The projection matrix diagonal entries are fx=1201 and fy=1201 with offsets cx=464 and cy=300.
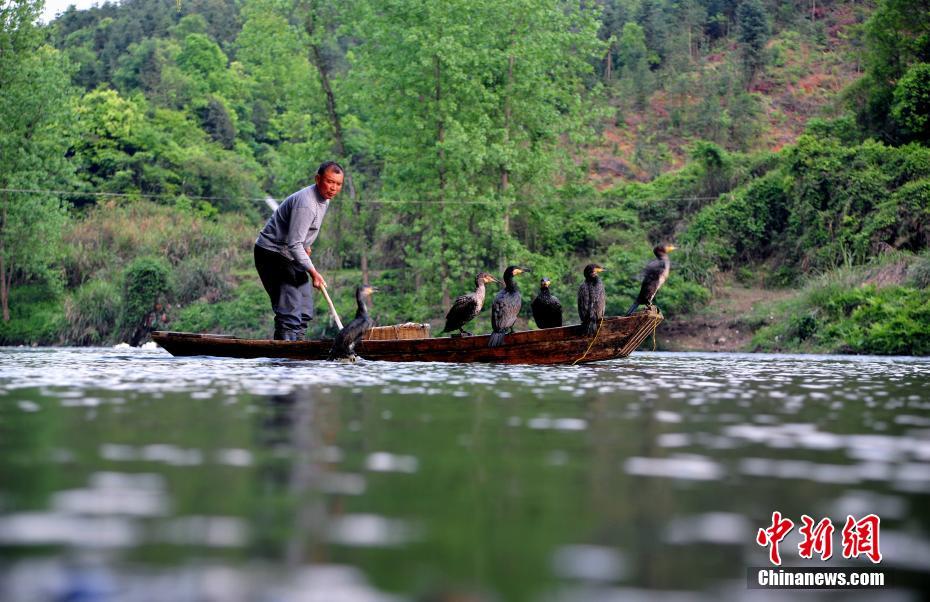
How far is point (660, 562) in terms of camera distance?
417 cm

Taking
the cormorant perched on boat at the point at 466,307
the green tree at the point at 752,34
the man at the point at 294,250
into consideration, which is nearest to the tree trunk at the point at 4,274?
the man at the point at 294,250

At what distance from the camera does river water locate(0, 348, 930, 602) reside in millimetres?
3922

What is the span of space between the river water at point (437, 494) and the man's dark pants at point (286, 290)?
6931 mm

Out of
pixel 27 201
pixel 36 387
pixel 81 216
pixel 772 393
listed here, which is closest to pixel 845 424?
pixel 772 393

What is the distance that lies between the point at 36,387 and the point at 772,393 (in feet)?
24.2

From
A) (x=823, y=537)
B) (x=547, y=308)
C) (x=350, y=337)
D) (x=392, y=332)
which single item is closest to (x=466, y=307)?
(x=392, y=332)

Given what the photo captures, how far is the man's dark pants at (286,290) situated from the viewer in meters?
17.7

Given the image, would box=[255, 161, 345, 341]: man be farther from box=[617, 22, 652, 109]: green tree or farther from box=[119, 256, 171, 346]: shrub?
box=[617, 22, 652, 109]: green tree

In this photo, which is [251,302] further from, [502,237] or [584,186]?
[584,186]

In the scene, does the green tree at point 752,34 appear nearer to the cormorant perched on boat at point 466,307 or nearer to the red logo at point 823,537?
the cormorant perched on boat at point 466,307

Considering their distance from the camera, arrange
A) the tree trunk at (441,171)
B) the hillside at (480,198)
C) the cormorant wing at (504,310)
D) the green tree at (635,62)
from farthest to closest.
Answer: the green tree at (635,62)
the tree trunk at (441,171)
the hillside at (480,198)
the cormorant wing at (504,310)

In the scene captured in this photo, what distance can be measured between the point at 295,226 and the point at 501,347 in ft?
11.5

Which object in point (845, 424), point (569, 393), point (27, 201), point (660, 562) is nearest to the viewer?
point (660, 562)
